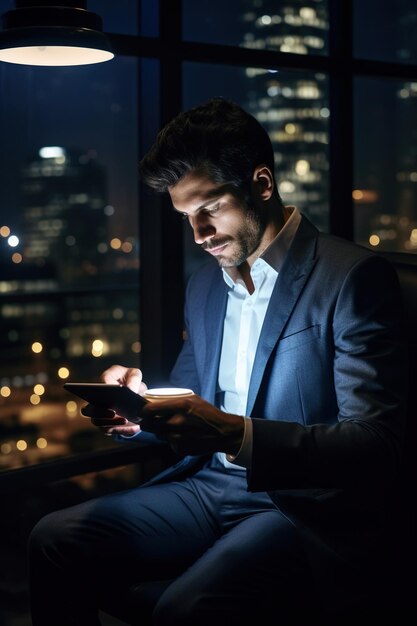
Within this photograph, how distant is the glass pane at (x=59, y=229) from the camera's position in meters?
2.55

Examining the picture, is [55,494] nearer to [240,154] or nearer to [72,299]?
[72,299]

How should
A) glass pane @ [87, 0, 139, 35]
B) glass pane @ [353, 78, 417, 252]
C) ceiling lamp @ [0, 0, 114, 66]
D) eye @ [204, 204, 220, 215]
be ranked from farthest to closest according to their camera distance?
glass pane @ [353, 78, 417, 252] < glass pane @ [87, 0, 139, 35] < eye @ [204, 204, 220, 215] < ceiling lamp @ [0, 0, 114, 66]

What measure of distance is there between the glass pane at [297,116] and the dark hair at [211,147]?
899mm

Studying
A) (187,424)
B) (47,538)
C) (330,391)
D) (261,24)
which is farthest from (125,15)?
(47,538)

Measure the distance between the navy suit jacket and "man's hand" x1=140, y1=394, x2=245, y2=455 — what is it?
9 centimetres

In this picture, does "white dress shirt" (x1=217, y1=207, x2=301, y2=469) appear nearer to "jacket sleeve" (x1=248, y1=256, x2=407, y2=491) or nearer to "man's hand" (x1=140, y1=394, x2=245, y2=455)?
"jacket sleeve" (x1=248, y1=256, x2=407, y2=491)

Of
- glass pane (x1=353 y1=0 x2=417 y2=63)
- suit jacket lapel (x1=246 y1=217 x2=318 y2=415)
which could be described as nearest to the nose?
suit jacket lapel (x1=246 y1=217 x2=318 y2=415)

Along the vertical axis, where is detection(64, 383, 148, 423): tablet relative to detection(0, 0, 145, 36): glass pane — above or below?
below

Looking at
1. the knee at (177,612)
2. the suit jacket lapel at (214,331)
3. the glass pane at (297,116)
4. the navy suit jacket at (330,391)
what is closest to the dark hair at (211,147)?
the navy suit jacket at (330,391)

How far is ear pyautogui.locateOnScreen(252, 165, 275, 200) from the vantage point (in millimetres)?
2139

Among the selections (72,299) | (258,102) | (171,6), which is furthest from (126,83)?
(72,299)

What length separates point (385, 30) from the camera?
145 inches

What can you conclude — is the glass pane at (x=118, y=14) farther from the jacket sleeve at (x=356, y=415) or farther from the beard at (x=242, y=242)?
the jacket sleeve at (x=356, y=415)

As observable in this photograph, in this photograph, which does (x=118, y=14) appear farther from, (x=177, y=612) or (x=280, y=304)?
(x=177, y=612)
